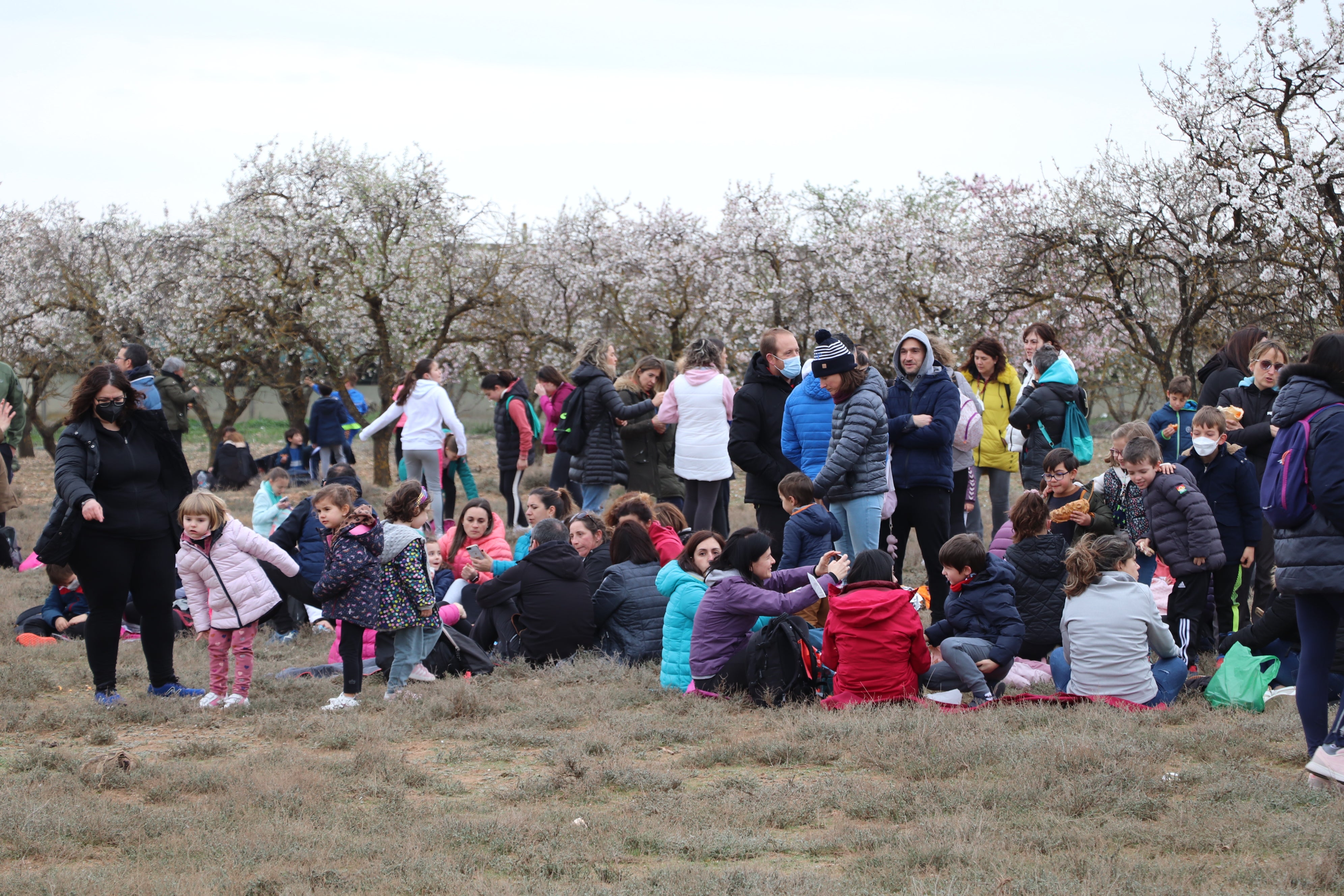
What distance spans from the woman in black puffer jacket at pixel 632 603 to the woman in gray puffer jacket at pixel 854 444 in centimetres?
120

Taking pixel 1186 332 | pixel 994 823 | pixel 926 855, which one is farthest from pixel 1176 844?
pixel 1186 332

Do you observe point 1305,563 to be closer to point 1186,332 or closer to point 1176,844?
point 1176,844

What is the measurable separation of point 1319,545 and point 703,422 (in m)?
5.94

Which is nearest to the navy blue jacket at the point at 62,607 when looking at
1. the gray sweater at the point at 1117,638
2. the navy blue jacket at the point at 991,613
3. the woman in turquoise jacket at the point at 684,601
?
the woman in turquoise jacket at the point at 684,601

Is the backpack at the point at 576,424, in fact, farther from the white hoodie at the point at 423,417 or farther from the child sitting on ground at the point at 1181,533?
the child sitting on ground at the point at 1181,533

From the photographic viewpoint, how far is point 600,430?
36.0 ft

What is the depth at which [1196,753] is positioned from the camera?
5.03 metres

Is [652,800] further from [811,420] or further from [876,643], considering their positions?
[811,420]

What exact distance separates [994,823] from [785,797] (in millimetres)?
819

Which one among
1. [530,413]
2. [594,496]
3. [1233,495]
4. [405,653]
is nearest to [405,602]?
[405,653]

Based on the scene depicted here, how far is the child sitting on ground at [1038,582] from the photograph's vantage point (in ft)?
22.1

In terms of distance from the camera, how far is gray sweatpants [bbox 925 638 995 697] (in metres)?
6.16

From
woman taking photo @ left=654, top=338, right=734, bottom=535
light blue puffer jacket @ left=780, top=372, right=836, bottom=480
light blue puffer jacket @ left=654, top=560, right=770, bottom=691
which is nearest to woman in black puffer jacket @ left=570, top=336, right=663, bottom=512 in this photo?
woman taking photo @ left=654, top=338, right=734, bottom=535

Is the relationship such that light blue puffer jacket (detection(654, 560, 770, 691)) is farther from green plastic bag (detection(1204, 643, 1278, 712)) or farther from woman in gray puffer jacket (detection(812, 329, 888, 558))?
green plastic bag (detection(1204, 643, 1278, 712))
